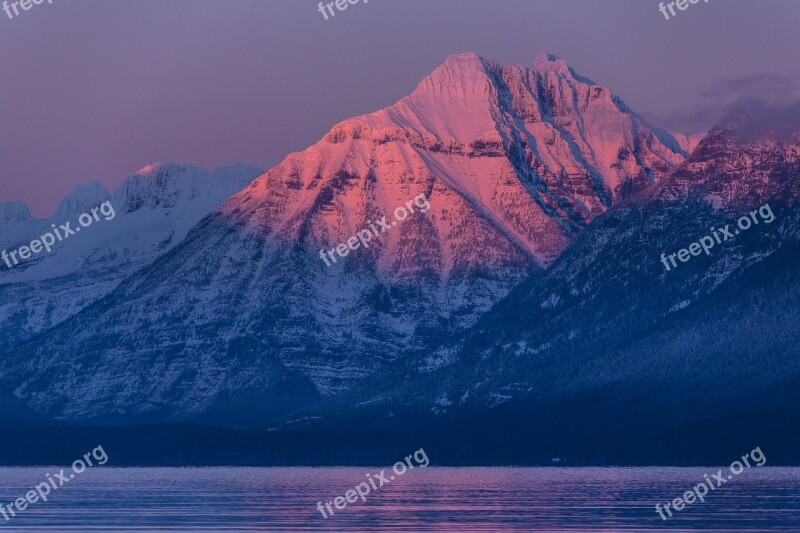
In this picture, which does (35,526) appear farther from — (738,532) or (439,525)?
(738,532)

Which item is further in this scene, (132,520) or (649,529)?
(132,520)

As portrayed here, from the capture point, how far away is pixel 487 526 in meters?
187

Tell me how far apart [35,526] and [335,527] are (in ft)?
88.3

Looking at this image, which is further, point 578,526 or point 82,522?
point 82,522

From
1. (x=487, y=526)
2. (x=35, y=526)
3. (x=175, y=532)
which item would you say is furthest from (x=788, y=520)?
(x=35, y=526)

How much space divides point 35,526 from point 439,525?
35372 mm

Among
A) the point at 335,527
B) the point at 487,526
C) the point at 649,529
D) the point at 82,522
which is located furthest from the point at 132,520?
the point at 649,529

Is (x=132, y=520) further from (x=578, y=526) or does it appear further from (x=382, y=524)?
(x=578, y=526)

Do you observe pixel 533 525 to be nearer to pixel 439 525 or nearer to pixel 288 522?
pixel 439 525

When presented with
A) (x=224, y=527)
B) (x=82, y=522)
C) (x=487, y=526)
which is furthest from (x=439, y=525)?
(x=82, y=522)

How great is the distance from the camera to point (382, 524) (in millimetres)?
190875

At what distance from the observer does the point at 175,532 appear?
7254 inches

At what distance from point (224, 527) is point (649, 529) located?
119 ft

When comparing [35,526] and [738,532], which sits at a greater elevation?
[35,526]
